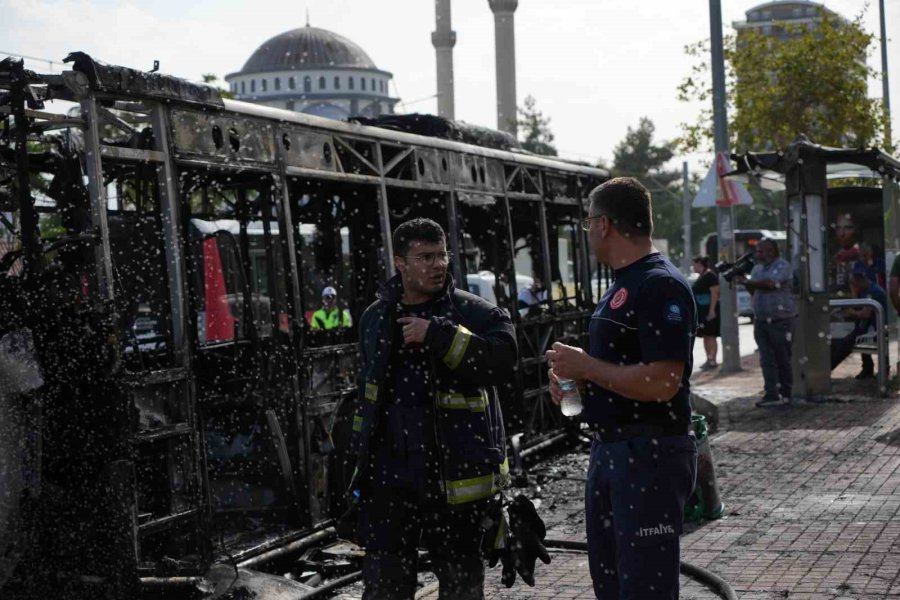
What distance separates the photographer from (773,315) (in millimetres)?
15359

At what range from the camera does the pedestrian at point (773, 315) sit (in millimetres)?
15266

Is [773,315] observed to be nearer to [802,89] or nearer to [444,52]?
[802,89]

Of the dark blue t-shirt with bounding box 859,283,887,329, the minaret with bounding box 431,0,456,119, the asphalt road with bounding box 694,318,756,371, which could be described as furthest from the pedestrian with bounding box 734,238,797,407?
the minaret with bounding box 431,0,456,119

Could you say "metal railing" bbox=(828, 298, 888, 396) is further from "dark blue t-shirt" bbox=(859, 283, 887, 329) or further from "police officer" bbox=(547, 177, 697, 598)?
"police officer" bbox=(547, 177, 697, 598)

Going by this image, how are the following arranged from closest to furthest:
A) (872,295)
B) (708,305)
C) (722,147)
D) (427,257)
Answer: (427,257) < (872,295) < (722,147) < (708,305)

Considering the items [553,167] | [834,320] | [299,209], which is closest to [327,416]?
[299,209]

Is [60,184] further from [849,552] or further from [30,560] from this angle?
[849,552]

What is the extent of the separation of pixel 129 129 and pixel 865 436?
8.29 meters

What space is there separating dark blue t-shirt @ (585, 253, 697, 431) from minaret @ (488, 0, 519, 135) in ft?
196

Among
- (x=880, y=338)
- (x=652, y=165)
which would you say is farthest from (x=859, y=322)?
(x=652, y=165)

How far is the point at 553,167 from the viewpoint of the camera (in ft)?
45.0

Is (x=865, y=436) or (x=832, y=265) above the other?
(x=832, y=265)

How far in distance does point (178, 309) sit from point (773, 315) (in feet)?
31.8

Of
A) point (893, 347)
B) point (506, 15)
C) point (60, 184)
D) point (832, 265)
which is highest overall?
point (506, 15)
